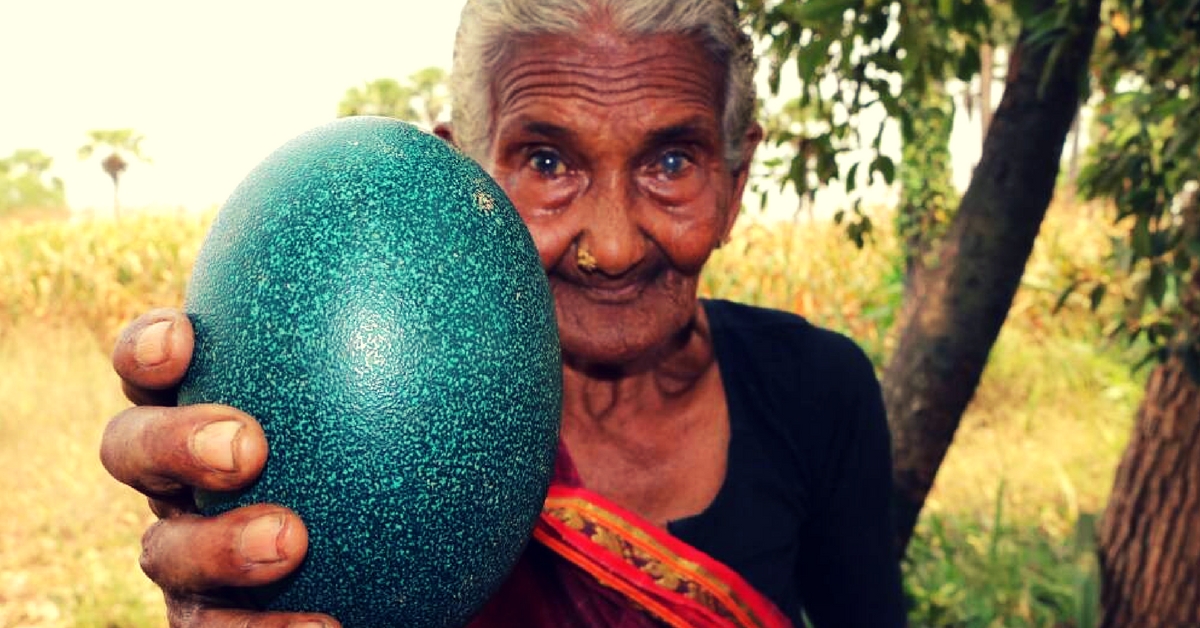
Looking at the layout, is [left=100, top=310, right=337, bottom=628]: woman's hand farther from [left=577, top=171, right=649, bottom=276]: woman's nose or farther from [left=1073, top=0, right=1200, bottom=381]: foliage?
[left=1073, top=0, right=1200, bottom=381]: foliage

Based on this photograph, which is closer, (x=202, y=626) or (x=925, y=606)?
(x=202, y=626)

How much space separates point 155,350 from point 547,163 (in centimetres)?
74

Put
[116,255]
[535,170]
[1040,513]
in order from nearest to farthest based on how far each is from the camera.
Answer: [535,170], [1040,513], [116,255]

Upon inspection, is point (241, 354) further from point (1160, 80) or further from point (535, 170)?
point (1160, 80)

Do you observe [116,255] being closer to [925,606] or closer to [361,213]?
[925,606]

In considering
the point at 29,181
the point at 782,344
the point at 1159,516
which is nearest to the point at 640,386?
the point at 782,344

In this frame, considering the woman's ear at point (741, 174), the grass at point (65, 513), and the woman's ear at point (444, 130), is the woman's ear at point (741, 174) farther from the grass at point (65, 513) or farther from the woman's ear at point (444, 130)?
the grass at point (65, 513)

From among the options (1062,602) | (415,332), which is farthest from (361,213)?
(1062,602)

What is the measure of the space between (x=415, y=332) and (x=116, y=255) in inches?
503

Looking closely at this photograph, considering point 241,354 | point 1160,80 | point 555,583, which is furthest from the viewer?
point 1160,80

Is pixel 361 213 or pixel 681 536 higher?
pixel 361 213

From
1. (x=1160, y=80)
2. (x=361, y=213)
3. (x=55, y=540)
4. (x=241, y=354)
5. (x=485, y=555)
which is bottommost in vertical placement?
(x=55, y=540)

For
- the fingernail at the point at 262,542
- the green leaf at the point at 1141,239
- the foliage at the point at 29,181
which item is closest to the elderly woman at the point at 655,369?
the fingernail at the point at 262,542

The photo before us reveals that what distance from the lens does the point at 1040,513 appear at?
592cm
